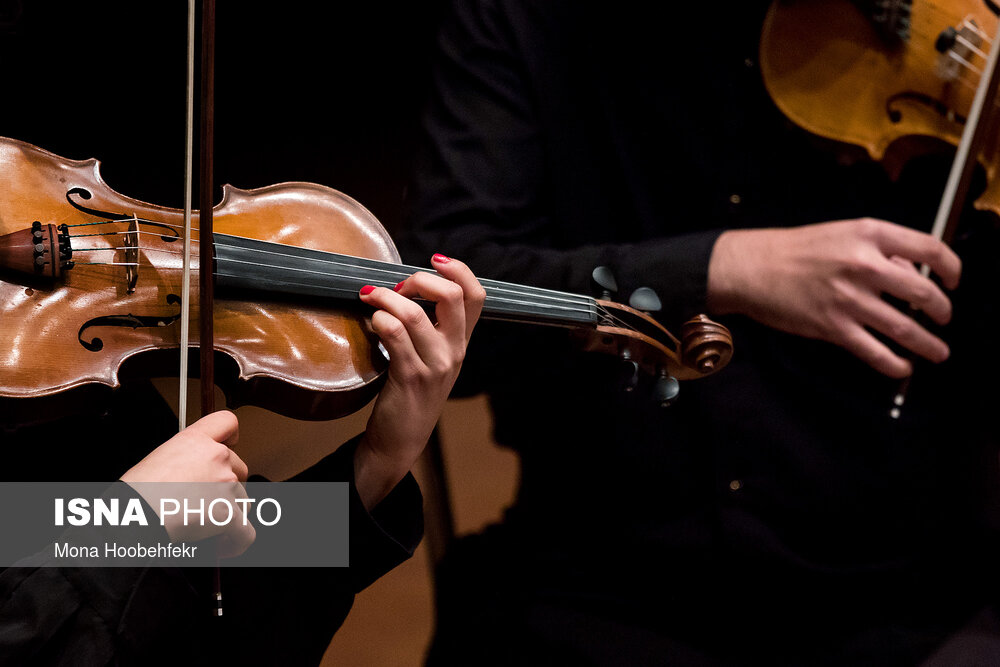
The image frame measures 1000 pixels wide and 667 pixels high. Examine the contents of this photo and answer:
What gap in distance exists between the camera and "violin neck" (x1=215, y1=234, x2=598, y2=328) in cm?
72

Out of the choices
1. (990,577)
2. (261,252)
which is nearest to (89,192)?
(261,252)

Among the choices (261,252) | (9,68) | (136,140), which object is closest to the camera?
(261,252)

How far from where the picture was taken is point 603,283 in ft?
3.03

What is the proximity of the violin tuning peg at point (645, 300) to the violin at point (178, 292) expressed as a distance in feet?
0.33

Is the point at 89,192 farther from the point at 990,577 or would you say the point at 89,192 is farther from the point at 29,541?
the point at 990,577

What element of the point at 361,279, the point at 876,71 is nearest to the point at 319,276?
the point at 361,279

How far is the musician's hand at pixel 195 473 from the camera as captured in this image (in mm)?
602

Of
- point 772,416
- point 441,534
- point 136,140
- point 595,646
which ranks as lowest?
point 441,534

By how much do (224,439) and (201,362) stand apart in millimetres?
59

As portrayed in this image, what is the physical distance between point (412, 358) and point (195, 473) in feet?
0.70

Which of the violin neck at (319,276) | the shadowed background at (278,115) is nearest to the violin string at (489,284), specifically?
the violin neck at (319,276)

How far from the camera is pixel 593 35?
1163 millimetres

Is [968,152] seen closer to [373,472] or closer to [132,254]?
[373,472]

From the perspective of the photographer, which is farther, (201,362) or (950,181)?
(950,181)
